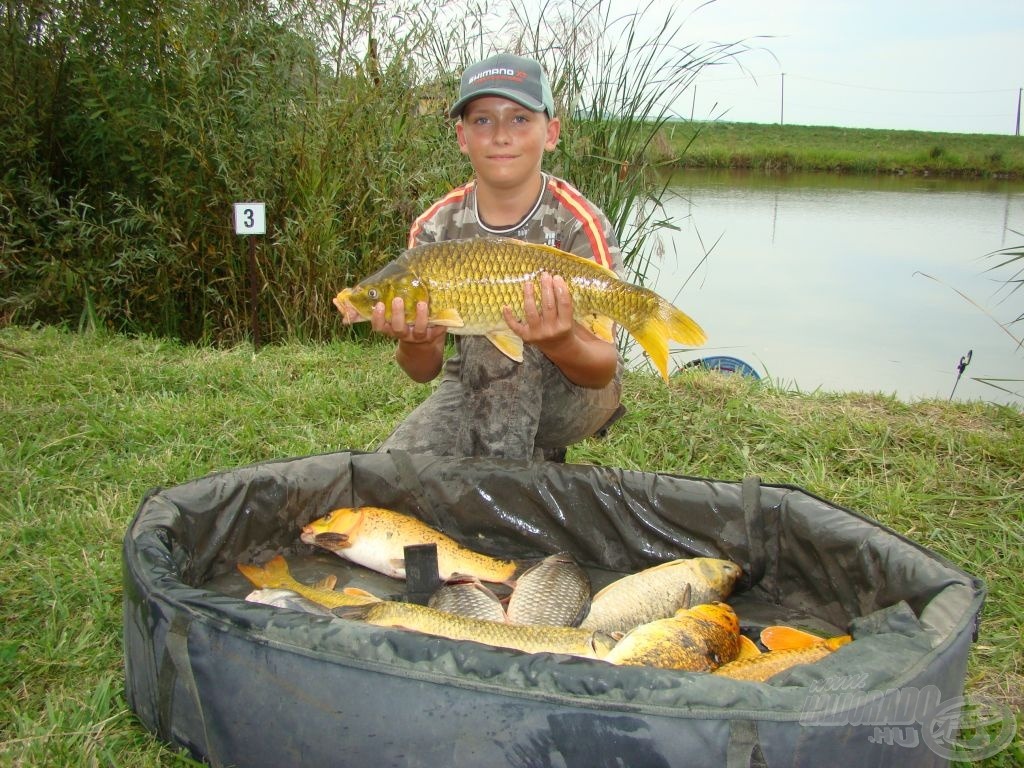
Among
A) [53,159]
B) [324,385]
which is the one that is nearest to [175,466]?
[324,385]

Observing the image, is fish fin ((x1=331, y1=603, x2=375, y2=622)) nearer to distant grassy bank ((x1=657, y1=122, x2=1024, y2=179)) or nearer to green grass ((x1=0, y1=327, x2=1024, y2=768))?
green grass ((x1=0, y1=327, x2=1024, y2=768))

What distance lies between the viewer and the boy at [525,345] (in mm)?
1948

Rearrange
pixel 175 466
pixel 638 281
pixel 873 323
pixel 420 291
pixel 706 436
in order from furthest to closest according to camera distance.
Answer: pixel 873 323
pixel 638 281
pixel 706 436
pixel 175 466
pixel 420 291

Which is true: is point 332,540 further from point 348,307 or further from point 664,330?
point 664,330

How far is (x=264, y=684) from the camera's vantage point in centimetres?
116

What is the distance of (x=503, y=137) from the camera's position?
1957mm

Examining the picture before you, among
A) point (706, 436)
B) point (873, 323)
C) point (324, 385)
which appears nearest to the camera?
point (706, 436)

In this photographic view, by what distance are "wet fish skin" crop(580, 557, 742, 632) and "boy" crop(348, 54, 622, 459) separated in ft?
1.58

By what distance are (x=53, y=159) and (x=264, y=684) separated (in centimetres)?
387

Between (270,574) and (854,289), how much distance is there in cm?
676

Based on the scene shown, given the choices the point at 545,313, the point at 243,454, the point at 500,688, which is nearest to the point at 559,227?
the point at 545,313

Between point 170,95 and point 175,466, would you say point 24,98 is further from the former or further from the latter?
point 175,466

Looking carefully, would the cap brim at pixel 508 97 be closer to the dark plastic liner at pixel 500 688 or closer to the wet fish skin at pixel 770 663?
the dark plastic liner at pixel 500 688

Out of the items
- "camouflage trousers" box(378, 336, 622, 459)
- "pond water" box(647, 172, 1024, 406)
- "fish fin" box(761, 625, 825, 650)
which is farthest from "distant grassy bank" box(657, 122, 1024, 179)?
"fish fin" box(761, 625, 825, 650)
